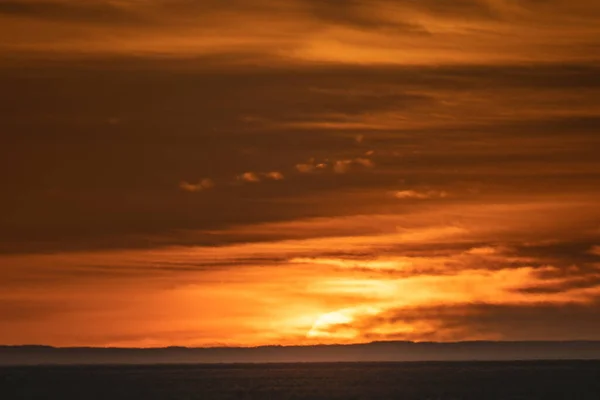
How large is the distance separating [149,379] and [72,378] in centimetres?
549

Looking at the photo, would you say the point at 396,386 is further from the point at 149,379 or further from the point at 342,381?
the point at 149,379

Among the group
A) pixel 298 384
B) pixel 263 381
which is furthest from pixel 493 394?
pixel 263 381

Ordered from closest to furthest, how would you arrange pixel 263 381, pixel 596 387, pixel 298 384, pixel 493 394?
pixel 493 394 < pixel 596 387 < pixel 298 384 < pixel 263 381

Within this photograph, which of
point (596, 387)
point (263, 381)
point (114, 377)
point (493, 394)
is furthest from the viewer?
point (114, 377)

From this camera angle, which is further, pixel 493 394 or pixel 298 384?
pixel 298 384

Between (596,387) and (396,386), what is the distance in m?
11.7

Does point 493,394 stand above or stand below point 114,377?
below

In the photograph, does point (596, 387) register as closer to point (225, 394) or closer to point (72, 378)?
point (225, 394)

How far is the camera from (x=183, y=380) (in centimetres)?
10600

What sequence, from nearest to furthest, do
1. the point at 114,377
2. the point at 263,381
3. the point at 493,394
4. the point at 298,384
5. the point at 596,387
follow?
the point at 493,394
the point at 596,387
the point at 298,384
the point at 263,381
the point at 114,377

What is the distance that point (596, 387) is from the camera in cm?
8825

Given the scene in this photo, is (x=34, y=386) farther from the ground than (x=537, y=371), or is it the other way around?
(x=537, y=371)

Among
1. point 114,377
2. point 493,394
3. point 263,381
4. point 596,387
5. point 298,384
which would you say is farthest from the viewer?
point 114,377

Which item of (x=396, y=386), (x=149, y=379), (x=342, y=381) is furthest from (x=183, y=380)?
(x=396, y=386)
